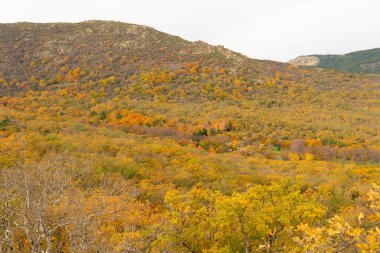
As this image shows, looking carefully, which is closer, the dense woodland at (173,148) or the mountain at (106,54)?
A: the dense woodland at (173,148)

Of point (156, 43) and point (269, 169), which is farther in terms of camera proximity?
point (156, 43)

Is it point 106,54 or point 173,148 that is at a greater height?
point 106,54

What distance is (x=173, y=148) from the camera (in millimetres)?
36594

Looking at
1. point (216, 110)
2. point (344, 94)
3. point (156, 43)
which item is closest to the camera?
point (216, 110)

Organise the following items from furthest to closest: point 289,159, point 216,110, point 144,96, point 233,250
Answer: point 144,96
point 216,110
point 289,159
point 233,250

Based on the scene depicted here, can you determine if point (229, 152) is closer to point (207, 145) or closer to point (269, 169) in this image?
point (207, 145)

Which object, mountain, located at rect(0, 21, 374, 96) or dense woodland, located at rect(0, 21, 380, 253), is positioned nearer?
dense woodland, located at rect(0, 21, 380, 253)

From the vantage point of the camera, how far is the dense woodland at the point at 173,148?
11.0 meters

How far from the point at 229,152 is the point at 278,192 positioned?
31.6 m

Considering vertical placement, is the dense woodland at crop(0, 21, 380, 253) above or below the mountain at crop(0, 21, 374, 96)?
below

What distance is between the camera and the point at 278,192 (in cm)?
1298

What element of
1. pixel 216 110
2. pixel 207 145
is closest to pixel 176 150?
pixel 207 145

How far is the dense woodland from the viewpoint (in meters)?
11.0

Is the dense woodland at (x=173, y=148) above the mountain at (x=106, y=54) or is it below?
below
